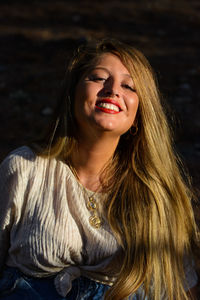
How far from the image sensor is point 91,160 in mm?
2268

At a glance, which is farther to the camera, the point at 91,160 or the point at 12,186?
the point at 91,160

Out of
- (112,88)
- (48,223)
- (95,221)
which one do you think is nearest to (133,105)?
(112,88)

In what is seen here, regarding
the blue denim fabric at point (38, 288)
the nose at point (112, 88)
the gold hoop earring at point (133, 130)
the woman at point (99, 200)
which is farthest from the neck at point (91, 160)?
the blue denim fabric at point (38, 288)

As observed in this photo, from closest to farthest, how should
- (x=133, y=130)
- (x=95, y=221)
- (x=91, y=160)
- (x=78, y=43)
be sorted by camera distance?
(x=95, y=221), (x=91, y=160), (x=133, y=130), (x=78, y=43)

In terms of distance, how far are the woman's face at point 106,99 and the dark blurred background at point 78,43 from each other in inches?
51.7

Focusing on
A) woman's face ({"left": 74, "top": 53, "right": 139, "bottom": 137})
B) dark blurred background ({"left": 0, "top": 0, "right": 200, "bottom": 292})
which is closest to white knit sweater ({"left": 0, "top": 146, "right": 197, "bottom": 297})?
woman's face ({"left": 74, "top": 53, "right": 139, "bottom": 137})

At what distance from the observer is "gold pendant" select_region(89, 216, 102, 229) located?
2.15 meters

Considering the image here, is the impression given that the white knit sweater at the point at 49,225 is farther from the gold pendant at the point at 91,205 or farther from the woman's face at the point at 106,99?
the woman's face at the point at 106,99

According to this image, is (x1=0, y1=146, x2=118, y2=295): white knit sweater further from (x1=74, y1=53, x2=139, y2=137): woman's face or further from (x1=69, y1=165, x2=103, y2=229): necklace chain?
(x1=74, y1=53, x2=139, y2=137): woman's face

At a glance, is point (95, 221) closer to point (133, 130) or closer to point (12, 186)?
point (12, 186)

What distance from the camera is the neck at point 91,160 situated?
2234mm

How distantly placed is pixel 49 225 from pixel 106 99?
652 millimetres

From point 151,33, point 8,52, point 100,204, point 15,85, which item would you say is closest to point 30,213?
point 100,204

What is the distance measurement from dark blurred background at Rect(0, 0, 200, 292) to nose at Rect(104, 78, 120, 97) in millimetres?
1371
